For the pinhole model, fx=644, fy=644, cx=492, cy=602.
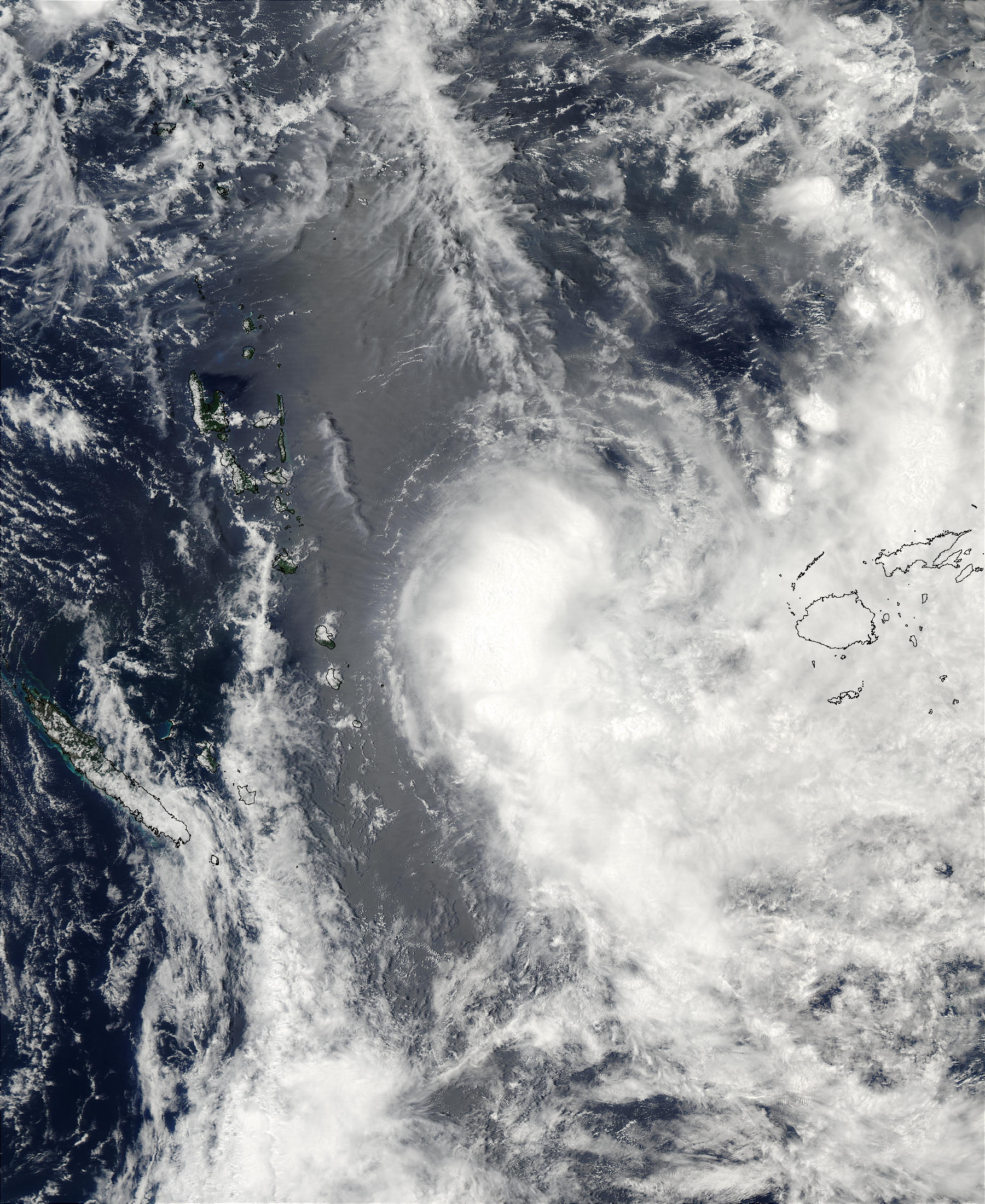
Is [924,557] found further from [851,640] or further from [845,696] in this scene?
[845,696]

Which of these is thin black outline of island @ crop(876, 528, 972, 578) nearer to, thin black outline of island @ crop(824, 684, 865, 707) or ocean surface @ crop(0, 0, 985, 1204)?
ocean surface @ crop(0, 0, 985, 1204)

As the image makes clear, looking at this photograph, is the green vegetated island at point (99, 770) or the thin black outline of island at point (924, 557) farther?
the green vegetated island at point (99, 770)

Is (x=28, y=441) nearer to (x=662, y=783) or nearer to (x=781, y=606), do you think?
(x=662, y=783)

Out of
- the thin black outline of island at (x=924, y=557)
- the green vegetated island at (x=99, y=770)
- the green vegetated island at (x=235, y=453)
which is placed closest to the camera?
the thin black outline of island at (x=924, y=557)

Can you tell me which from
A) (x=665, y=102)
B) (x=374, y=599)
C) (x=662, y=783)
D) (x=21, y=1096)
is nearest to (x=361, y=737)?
(x=374, y=599)

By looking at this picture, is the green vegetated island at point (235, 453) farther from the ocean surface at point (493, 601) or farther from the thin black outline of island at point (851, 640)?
the thin black outline of island at point (851, 640)

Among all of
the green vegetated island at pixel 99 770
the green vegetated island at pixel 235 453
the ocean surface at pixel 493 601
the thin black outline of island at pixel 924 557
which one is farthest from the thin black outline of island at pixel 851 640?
the green vegetated island at pixel 99 770

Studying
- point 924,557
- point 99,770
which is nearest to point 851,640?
point 924,557
